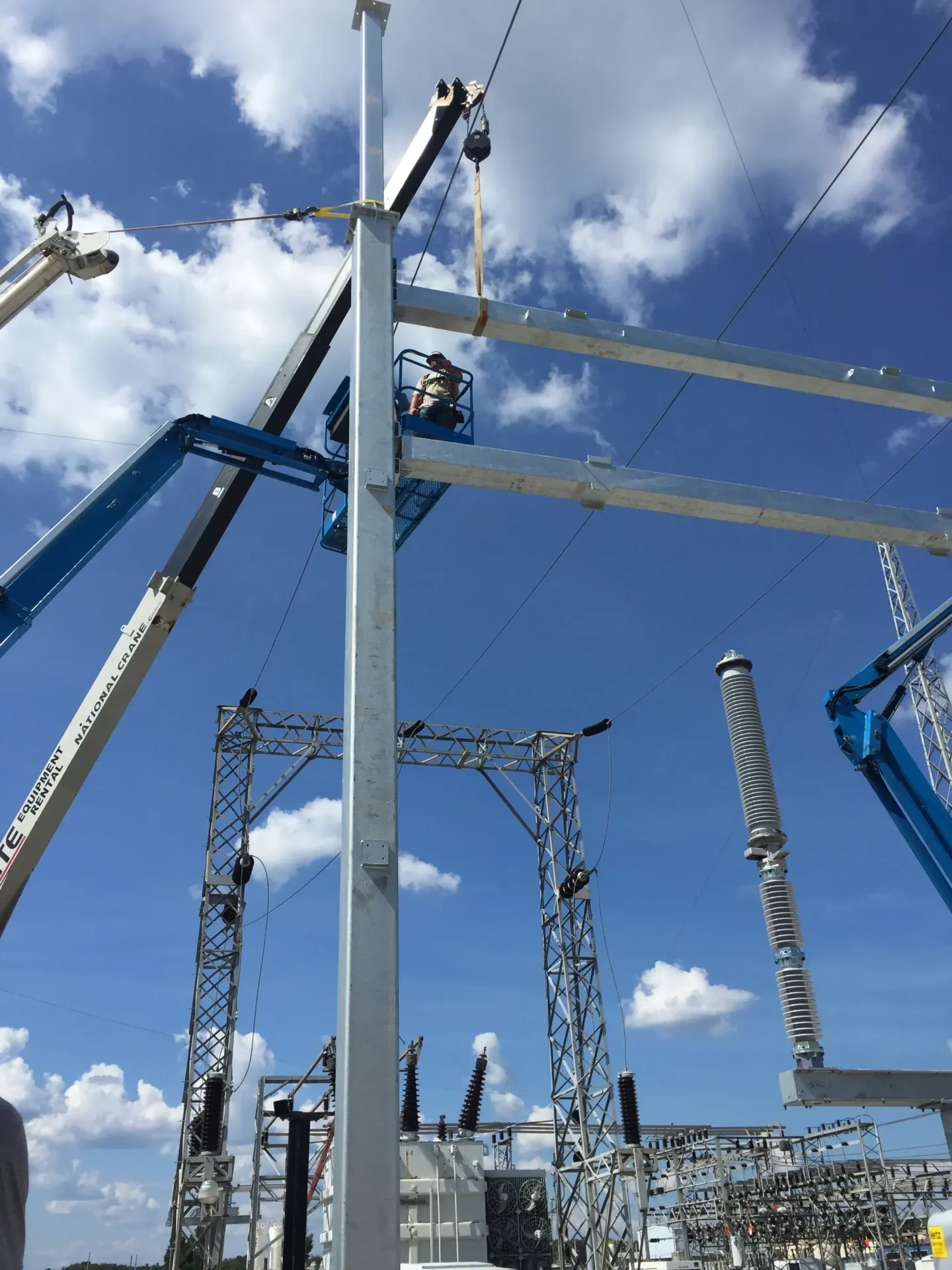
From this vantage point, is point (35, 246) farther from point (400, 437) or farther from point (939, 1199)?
point (939, 1199)

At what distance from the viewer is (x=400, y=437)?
23.5 ft

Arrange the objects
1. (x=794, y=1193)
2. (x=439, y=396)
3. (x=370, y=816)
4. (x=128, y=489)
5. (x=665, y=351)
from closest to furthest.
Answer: (x=370, y=816) < (x=665, y=351) < (x=128, y=489) < (x=439, y=396) < (x=794, y=1193)

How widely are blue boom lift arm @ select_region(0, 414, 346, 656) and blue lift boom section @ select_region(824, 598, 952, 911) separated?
650 cm

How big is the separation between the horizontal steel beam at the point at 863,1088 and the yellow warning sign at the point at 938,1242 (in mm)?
1377

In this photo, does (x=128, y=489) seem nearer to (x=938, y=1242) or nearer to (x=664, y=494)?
(x=664, y=494)

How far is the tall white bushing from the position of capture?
11.3 metres

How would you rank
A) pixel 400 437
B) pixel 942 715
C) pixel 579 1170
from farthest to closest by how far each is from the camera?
1. pixel 942 715
2. pixel 579 1170
3. pixel 400 437

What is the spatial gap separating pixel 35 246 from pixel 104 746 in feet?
20.9

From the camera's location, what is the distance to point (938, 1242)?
35.2 feet

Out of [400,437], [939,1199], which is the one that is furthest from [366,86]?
[939,1199]

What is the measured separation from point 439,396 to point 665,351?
171 inches

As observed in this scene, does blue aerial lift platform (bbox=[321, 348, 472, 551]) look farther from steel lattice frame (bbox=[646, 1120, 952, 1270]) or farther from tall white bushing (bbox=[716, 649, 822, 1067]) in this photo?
steel lattice frame (bbox=[646, 1120, 952, 1270])

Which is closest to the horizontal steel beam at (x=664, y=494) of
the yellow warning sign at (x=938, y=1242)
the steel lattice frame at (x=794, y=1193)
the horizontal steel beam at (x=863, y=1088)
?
the horizontal steel beam at (x=863, y=1088)

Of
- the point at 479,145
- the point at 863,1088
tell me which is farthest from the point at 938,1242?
the point at 479,145
